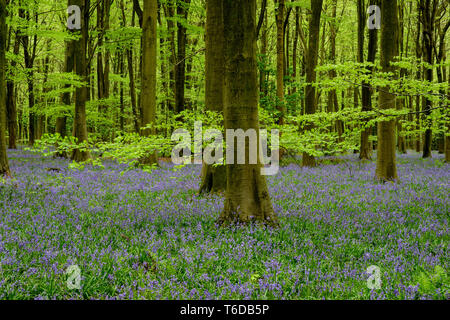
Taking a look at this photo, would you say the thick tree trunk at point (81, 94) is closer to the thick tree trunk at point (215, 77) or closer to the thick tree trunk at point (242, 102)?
the thick tree trunk at point (215, 77)

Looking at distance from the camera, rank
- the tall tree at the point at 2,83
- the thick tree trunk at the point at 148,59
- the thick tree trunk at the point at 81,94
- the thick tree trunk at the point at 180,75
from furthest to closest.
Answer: the thick tree trunk at the point at 180,75
the thick tree trunk at the point at 81,94
the thick tree trunk at the point at 148,59
the tall tree at the point at 2,83

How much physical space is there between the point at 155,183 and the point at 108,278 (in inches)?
286

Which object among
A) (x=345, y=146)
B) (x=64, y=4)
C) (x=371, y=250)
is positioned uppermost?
(x=64, y=4)

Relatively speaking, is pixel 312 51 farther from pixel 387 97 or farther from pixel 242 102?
pixel 242 102

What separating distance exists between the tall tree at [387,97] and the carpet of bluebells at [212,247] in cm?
276

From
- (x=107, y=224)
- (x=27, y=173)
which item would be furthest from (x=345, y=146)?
(x=27, y=173)

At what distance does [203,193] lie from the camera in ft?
29.1

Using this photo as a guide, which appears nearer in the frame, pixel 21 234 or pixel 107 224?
pixel 21 234

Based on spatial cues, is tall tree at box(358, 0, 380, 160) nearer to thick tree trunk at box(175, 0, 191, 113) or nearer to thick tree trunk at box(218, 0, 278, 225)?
thick tree trunk at box(175, 0, 191, 113)

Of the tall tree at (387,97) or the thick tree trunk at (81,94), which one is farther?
the thick tree trunk at (81,94)

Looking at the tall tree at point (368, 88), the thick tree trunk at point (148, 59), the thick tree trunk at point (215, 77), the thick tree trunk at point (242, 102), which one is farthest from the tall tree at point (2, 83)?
the tall tree at point (368, 88)

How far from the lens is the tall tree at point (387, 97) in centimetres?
1103
